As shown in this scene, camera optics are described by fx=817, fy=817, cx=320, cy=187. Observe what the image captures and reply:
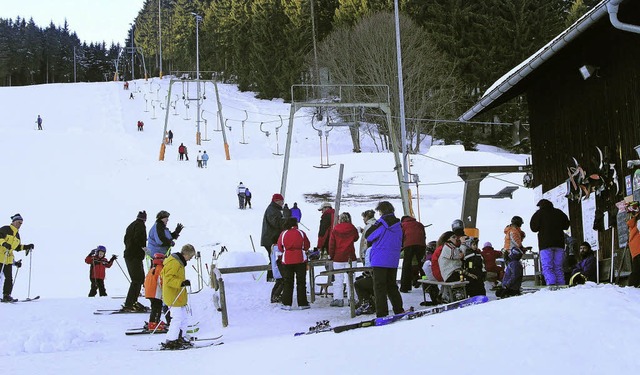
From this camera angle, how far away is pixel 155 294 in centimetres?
1149

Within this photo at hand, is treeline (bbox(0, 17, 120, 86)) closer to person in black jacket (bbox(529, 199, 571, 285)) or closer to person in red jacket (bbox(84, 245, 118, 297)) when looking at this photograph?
person in red jacket (bbox(84, 245, 118, 297))

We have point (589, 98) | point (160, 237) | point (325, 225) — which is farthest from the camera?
point (325, 225)

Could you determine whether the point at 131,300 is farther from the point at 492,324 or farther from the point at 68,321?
the point at 492,324

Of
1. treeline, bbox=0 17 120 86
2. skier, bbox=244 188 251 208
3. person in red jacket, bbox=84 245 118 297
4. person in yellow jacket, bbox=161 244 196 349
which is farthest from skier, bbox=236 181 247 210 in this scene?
treeline, bbox=0 17 120 86

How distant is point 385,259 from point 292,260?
2355mm

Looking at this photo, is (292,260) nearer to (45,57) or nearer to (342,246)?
(342,246)

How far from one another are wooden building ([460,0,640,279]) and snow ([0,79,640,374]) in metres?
3.41

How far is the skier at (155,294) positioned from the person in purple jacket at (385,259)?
3.09m

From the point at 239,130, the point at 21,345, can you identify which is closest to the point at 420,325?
the point at 21,345

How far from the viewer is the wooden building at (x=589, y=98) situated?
11320 mm

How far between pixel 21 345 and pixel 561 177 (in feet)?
31.2

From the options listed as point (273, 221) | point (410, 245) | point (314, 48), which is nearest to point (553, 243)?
point (410, 245)

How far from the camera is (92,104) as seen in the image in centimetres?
6975

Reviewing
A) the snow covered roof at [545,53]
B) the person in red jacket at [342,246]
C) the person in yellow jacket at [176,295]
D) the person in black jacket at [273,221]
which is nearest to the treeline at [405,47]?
the snow covered roof at [545,53]
